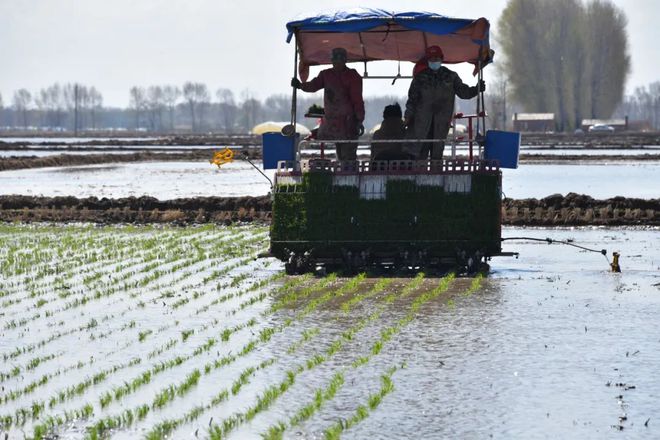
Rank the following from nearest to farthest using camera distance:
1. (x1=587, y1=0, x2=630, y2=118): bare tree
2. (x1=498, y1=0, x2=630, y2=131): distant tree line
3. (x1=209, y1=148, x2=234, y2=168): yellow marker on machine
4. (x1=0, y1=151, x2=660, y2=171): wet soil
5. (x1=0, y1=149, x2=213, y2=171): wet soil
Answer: (x1=209, y1=148, x2=234, y2=168): yellow marker on machine, (x1=0, y1=149, x2=213, y2=171): wet soil, (x1=0, y1=151, x2=660, y2=171): wet soil, (x1=498, y1=0, x2=630, y2=131): distant tree line, (x1=587, y1=0, x2=630, y2=118): bare tree

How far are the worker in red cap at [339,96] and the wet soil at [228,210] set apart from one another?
8.00 m

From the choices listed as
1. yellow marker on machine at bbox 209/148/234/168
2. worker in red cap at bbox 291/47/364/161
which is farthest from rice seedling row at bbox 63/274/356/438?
yellow marker on machine at bbox 209/148/234/168

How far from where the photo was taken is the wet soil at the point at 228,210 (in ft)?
79.4

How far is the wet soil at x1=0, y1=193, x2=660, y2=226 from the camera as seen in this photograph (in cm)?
2419

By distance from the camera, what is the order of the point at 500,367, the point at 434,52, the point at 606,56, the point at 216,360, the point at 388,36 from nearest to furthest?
1. the point at 500,367
2. the point at 216,360
3. the point at 434,52
4. the point at 388,36
5. the point at 606,56

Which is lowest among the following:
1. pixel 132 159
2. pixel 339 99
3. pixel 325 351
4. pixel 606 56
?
pixel 132 159

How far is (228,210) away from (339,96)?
11529 millimetres

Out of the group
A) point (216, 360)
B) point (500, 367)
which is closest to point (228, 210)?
point (216, 360)

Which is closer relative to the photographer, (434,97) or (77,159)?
(434,97)

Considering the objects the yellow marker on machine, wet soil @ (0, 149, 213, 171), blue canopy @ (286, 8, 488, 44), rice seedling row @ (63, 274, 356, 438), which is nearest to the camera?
rice seedling row @ (63, 274, 356, 438)

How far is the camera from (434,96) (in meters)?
16.2

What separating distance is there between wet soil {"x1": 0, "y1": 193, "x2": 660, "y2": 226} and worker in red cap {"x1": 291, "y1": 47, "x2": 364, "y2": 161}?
8.00 metres

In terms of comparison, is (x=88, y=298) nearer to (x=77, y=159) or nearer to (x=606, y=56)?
(x=77, y=159)

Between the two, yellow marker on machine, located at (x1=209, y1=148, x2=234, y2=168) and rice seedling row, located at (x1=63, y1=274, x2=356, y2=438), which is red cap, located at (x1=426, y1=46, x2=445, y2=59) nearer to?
yellow marker on machine, located at (x1=209, y1=148, x2=234, y2=168)
